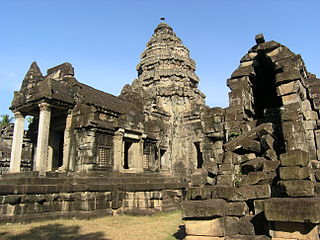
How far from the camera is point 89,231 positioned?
8.49 metres

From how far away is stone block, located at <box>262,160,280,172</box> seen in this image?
5.24 metres

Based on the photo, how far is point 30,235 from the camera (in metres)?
7.79

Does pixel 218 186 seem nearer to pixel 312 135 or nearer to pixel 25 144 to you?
Answer: pixel 312 135

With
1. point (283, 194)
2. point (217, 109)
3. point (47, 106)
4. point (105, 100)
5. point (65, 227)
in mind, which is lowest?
point (65, 227)

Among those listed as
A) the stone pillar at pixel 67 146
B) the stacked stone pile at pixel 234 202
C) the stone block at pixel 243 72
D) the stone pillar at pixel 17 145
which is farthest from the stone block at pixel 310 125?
the stone pillar at pixel 17 145

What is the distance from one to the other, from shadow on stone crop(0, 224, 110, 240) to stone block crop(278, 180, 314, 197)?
4.97 metres

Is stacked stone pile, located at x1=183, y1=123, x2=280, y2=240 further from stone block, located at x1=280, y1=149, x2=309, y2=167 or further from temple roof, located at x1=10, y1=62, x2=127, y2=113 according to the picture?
temple roof, located at x1=10, y1=62, x2=127, y2=113

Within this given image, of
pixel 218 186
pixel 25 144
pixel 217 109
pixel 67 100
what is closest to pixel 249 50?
pixel 217 109

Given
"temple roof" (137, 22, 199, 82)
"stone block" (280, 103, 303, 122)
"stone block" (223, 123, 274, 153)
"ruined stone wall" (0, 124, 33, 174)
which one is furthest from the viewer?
"temple roof" (137, 22, 199, 82)

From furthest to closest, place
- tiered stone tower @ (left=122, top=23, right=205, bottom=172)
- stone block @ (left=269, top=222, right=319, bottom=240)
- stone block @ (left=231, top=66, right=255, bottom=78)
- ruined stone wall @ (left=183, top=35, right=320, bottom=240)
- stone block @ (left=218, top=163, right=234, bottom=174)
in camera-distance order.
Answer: tiered stone tower @ (left=122, top=23, right=205, bottom=172), stone block @ (left=231, top=66, right=255, bottom=78), stone block @ (left=218, top=163, right=234, bottom=174), ruined stone wall @ (left=183, top=35, right=320, bottom=240), stone block @ (left=269, top=222, right=319, bottom=240)

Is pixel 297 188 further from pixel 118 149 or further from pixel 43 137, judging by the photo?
pixel 43 137

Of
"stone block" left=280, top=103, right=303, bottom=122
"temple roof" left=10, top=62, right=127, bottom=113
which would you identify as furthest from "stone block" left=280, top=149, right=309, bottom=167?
"temple roof" left=10, top=62, right=127, bottom=113

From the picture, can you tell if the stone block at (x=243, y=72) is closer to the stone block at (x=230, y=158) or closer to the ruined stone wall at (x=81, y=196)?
the stone block at (x=230, y=158)

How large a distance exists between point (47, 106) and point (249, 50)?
917cm
